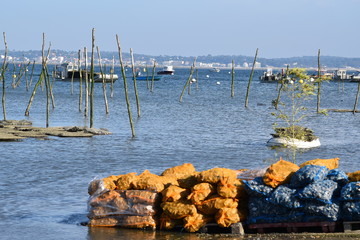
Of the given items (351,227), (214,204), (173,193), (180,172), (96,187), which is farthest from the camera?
(180,172)

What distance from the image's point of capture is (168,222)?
40.4 feet

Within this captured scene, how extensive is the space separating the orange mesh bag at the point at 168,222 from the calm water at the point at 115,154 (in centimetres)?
23

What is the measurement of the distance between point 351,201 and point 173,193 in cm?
293

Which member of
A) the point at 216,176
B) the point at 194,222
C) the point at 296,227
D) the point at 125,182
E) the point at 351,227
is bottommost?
the point at 194,222

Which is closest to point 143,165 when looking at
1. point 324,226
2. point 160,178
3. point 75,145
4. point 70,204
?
point 75,145

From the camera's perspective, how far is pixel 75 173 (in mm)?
20203

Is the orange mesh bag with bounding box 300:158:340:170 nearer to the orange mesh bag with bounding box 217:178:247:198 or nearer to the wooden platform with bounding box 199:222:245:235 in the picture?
the orange mesh bag with bounding box 217:178:247:198

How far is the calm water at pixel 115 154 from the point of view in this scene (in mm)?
13523

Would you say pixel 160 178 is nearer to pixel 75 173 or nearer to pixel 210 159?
pixel 75 173

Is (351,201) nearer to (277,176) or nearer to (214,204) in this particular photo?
(277,176)

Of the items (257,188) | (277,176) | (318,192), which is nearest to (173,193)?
(257,188)

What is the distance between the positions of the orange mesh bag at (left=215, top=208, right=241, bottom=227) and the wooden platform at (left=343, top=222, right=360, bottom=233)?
5.75 feet

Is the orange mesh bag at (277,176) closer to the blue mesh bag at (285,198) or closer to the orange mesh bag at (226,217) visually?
the blue mesh bag at (285,198)

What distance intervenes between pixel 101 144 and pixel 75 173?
8.07m
